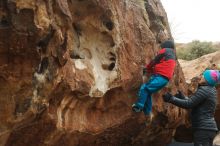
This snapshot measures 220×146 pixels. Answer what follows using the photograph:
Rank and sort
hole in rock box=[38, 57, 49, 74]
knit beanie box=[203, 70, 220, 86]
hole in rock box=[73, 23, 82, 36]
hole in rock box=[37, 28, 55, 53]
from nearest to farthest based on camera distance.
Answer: hole in rock box=[37, 28, 55, 53]
hole in rock box=[38, 57, 49, 74]
hole in rock box=[73, 23, 82, 36]
knit beanie box=[203, 70, 220, 86]

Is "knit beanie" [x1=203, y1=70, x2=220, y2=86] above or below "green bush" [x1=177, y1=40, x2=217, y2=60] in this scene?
below

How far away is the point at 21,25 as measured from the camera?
608cm

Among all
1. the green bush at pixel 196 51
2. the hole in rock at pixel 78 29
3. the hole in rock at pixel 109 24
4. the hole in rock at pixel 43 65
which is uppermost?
the green bush at pixel 196 51

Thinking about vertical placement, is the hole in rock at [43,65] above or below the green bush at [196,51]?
below

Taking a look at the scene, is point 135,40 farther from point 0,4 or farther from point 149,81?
point 0,4

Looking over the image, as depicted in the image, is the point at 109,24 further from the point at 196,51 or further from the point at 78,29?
the point at 196,51

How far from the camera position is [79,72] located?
7688 mm

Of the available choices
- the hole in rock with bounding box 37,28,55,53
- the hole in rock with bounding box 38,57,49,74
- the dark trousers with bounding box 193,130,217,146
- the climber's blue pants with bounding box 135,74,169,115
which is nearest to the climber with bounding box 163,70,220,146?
the dark trousers with bounding box 193,130,217,146

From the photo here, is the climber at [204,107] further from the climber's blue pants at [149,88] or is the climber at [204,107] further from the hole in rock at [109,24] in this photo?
the hole in rock at [109,24]

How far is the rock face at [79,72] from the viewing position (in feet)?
20.6

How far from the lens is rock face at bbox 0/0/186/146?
20.6 ft

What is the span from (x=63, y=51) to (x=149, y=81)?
2.41 m

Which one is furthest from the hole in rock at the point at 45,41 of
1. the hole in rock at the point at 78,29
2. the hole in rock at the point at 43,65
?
the hole in rock at the point at 78,29

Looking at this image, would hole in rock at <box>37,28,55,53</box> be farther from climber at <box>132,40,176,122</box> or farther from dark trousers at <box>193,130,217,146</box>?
dark trousers at <box>193,130,217,146</box>
